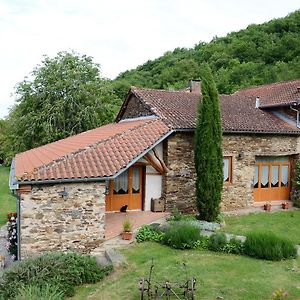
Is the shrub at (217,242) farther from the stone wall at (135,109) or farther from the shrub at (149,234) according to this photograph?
the stone wall at (135,109)

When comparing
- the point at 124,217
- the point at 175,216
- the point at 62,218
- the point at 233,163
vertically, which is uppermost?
the point at 233,163

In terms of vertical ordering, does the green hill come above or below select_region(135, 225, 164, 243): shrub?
above

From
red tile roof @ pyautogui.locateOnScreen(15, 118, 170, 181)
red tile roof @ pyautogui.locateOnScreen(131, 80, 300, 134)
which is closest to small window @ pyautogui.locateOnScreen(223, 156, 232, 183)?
red tile roof @ pyautogui.locateOnScreen(131, 80, 300, 134)

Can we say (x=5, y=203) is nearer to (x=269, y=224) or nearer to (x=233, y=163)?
(x=233, y=163)

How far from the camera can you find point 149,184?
16078 mm

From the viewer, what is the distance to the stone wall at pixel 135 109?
727 inches

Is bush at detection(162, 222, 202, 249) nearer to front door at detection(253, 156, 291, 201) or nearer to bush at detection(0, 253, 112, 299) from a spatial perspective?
bush at detection(0, 253, 112, 299)

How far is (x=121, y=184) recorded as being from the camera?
16.0m

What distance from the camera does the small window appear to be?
17.4 metres

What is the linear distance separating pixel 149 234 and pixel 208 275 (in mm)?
3628

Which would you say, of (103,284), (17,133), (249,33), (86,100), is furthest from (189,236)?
(249,33)

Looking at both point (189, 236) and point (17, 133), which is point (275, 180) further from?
point (17, 133)

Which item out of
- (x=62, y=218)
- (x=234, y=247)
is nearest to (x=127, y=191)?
(x=62, y=218)

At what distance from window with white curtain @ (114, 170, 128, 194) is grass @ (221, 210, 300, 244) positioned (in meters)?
4.45
